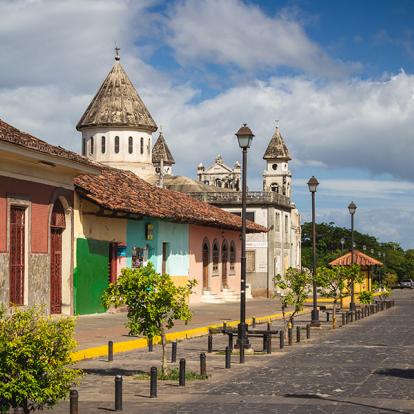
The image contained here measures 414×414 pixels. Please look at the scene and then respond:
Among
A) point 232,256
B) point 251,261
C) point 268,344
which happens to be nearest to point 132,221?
point 268,344

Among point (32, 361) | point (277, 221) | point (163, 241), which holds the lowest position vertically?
point (32, 361)

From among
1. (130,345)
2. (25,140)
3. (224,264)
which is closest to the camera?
(130,345)

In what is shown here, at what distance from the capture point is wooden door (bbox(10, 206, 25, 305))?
26609 millimetres

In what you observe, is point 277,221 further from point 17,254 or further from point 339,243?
point 339,243

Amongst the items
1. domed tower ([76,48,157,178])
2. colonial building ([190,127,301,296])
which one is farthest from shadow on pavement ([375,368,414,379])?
colonial building ([190,127,301,296])

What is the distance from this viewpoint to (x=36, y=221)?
2792 centimetres

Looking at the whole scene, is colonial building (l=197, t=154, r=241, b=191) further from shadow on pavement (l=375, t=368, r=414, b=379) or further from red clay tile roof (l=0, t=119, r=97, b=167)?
shadow on pavement (l=375, t=368, r=414, b=379)

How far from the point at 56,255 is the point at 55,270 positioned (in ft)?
1.62

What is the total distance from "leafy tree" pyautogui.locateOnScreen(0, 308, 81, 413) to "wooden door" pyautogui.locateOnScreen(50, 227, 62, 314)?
19.6 metres

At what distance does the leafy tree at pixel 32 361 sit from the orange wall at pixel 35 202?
15.8 m

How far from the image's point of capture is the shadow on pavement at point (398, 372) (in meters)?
16.3

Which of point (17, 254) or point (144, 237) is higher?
point (144, 237)

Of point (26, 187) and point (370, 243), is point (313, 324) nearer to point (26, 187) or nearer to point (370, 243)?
point (26, 187)

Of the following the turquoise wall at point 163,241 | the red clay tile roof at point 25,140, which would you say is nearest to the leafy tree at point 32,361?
the red clay tile roof at point 25,140
